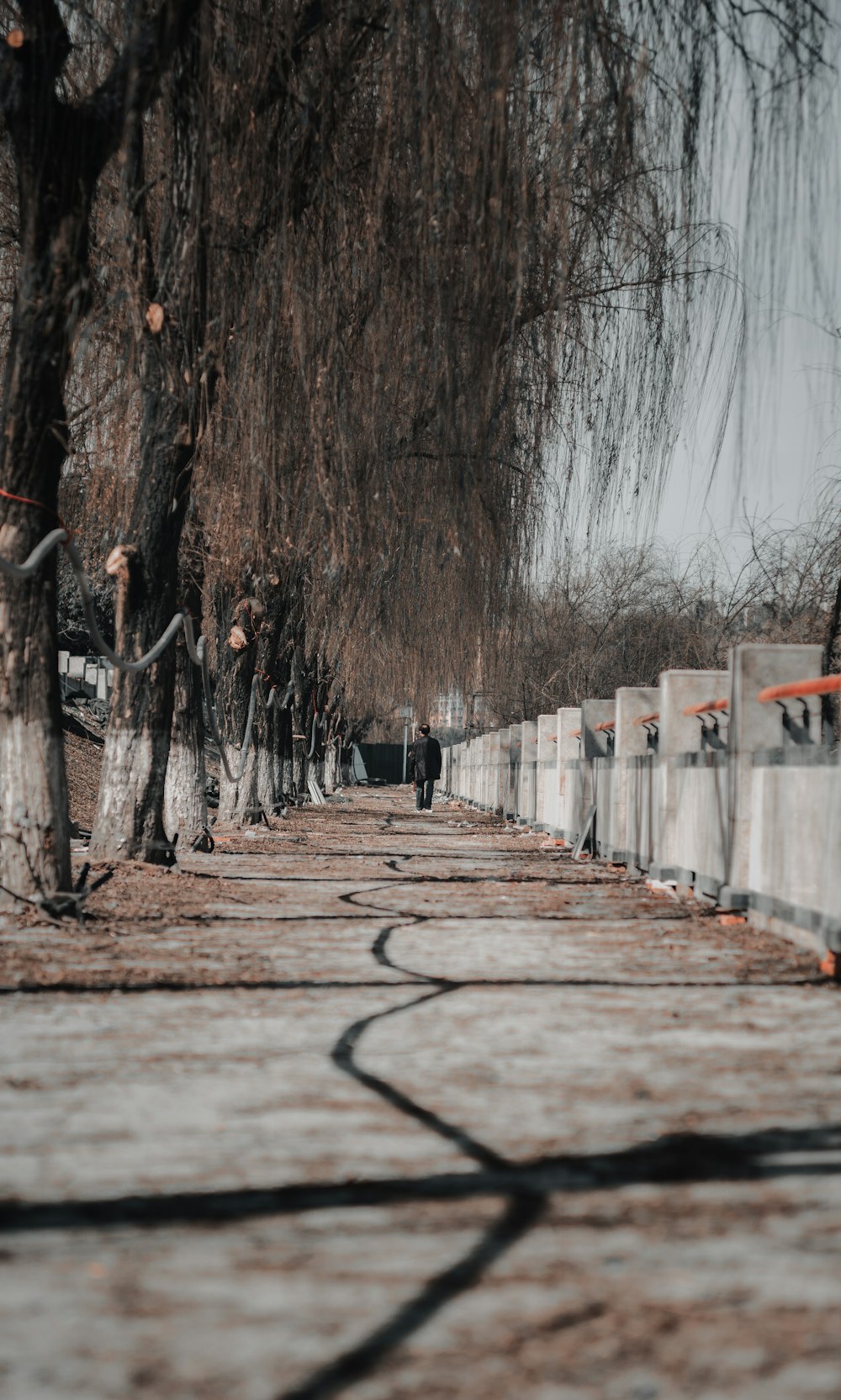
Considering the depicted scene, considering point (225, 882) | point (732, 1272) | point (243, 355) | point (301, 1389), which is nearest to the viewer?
point (301, 1389)

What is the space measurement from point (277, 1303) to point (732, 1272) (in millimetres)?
823

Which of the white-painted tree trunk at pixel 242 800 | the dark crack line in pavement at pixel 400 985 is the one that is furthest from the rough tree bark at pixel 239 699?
the dark crack line in pavement at pixel 400 985

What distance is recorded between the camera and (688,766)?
1098 centimetres

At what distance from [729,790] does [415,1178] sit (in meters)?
6.11

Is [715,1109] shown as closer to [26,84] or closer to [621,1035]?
[621,1035]

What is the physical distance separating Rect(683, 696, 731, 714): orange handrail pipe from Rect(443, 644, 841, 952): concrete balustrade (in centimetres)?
2

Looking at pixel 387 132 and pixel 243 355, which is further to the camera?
pixel 243 355

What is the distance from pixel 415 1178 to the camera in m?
3.53

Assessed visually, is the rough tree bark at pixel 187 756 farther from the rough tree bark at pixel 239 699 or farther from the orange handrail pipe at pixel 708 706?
the orange handrail pipe at pixel 708 706

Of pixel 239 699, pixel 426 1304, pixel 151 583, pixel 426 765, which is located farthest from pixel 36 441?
pixel 426 765

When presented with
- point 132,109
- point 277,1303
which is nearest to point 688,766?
point 132,109

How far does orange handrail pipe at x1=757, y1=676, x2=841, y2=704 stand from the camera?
7801 millimetres

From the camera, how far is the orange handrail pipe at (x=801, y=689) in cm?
780

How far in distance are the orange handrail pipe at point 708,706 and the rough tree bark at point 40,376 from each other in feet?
13.1
